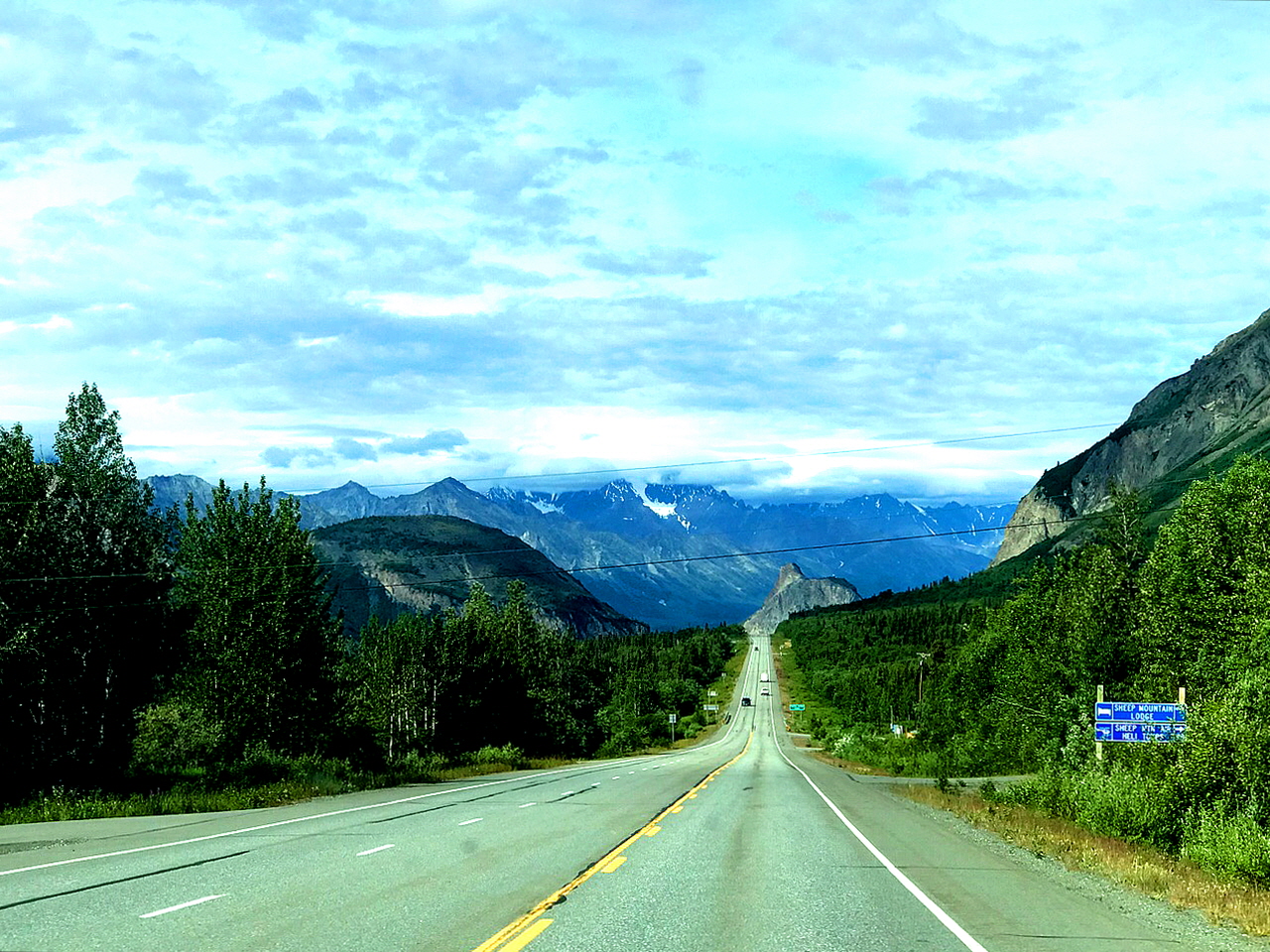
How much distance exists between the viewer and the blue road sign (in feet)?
90.8

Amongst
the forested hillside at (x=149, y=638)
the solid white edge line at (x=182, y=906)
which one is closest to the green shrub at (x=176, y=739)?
the forested hillside at (x=149, y=638)

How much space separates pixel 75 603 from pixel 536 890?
30.3m

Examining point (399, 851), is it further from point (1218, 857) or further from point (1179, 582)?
point (1179, 582)

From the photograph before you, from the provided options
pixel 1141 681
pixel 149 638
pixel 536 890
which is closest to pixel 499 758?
pixel 149 638

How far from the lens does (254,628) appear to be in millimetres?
47688

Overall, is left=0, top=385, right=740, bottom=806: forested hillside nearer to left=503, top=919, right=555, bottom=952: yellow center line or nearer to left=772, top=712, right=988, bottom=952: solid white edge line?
left=772, top=712, right=988, bottom=952: solid white edge line

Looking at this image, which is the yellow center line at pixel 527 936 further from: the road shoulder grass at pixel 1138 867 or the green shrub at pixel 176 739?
the green shrub at pixel 176 739

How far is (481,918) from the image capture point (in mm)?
11031

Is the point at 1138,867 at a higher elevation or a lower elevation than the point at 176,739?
higher

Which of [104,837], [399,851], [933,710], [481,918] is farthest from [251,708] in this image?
[933,710]

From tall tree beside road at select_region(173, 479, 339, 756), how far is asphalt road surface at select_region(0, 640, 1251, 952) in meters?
23.6

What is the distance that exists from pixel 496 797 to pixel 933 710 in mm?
70504

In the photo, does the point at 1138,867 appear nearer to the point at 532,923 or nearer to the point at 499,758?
the point at 532,923

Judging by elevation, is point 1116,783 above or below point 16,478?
below
